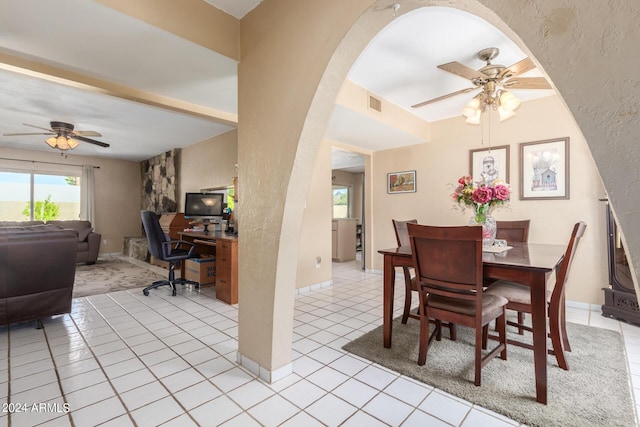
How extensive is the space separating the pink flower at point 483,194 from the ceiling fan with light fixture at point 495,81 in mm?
757

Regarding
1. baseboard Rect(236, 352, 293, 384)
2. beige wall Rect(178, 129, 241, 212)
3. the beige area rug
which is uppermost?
beige wall Rect(178, 129, 241, 212)

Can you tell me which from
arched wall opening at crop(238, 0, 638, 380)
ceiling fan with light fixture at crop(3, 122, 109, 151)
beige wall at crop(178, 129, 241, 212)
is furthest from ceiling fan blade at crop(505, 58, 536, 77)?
ceiling fan with light fixture at crop(3, 122, 109, 151)

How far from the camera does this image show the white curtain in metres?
6.80

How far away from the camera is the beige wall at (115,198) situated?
278 inches

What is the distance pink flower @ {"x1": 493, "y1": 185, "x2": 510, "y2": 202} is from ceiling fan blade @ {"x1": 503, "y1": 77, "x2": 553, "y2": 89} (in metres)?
0.86

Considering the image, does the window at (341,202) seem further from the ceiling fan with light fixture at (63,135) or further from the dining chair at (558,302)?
the dining chair at (558,302)

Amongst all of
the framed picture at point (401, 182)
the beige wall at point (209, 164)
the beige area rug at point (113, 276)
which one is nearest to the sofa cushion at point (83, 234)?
the beige area rug at point (113, 276)

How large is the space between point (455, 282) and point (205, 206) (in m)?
4.16

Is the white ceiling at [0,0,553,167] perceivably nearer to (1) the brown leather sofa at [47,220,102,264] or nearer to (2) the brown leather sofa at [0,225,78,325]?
(2) the brown leather sofa at [0,225,78,325]

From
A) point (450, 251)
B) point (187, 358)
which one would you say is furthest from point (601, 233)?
point (187, 358)

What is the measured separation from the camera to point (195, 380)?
1.82m

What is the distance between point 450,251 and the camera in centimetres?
178

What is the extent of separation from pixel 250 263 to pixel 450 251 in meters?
1.32

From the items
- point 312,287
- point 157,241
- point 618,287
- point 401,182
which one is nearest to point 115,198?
point 157,241
